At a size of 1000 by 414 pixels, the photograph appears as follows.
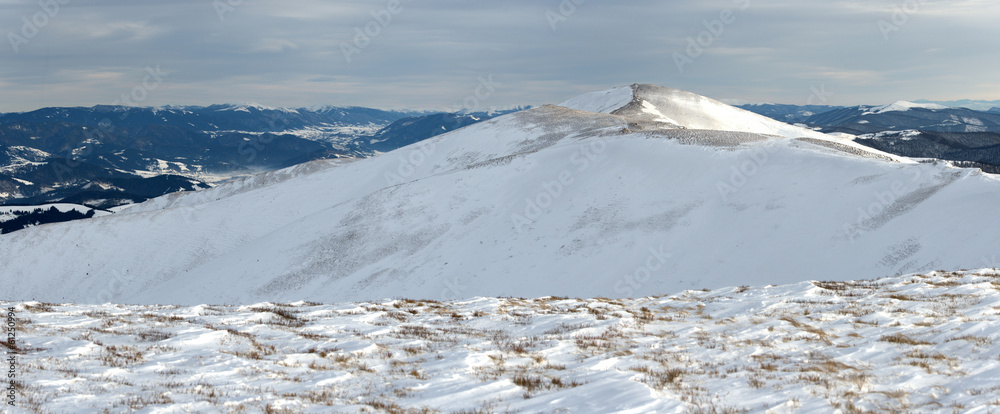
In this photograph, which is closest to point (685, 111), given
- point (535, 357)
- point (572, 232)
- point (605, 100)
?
point (605, 100)

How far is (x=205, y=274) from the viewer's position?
2598 inches

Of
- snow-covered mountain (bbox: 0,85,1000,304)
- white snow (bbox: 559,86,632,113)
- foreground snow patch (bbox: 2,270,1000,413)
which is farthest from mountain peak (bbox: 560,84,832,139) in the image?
foreground snow patch (bbox: 2,270,1000,413)

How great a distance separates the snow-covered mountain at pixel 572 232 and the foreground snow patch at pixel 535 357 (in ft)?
66.7

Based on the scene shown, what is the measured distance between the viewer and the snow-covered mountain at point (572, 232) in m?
43.8

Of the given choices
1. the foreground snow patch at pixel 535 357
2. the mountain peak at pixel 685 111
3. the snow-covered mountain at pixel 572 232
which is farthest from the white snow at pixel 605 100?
the foreground snow patch at pixel 535 357

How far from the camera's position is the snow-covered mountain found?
43.8 m

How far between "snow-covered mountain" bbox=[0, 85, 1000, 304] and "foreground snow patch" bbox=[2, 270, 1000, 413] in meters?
20.3

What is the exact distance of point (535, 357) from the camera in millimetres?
15500

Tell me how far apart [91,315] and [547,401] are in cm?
1972

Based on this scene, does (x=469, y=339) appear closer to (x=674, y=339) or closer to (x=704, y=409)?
(x=674, y=339)

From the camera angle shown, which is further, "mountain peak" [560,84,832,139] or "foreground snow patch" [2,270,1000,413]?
"mountain peak" [560,84,832,139]

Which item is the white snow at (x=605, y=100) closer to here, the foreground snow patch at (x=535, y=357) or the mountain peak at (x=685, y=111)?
the mountain peak at (x=685, y=111)

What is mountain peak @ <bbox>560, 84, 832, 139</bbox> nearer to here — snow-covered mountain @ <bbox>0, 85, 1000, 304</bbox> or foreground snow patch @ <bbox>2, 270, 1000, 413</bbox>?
snow-covered mountain @ <bbox>0, 85, 1000, 304</bbox>

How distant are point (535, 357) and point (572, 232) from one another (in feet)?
133
